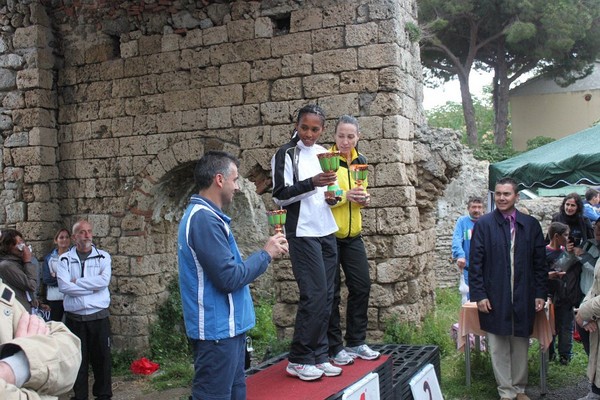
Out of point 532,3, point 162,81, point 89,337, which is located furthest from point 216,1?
point 532,3

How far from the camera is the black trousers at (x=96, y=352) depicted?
5.78 metres

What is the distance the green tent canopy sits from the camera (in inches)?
208

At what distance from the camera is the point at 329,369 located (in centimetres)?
379

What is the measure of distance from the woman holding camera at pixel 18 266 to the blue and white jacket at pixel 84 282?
10.4 inches

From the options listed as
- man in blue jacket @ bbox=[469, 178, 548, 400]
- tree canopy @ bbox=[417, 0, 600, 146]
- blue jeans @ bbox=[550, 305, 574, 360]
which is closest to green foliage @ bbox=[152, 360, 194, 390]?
man in blue jacket @ bbox=[469, 178, 548, 400]

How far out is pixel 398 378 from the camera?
4.01 m

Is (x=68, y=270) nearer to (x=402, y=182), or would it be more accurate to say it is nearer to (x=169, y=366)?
(x=169, y=366)

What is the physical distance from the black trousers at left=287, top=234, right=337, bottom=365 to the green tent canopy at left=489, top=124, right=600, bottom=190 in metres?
2.79

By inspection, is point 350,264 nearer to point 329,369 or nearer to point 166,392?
point 329,369

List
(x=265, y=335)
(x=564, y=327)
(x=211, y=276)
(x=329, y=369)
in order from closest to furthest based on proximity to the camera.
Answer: (x=211, y=276)
(x=329, y=369)
(x=564, y=327)
(x=265, y=335)

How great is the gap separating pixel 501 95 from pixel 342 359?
1751cm

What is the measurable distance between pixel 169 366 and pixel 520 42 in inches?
575

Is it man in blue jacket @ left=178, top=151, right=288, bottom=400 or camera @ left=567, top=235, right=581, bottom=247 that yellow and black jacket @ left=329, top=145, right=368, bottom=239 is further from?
camera @ left=567, top=235, right=581, bottom=247

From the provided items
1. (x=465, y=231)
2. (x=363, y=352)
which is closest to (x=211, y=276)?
(x=363, y=352)
